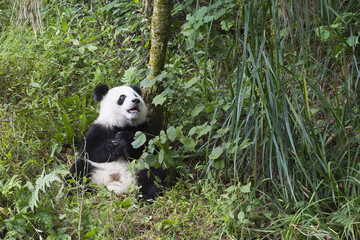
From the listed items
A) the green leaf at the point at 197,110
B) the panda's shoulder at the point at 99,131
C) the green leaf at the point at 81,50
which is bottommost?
the panda's shoulder at the point at 99,131

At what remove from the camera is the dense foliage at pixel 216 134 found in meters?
2.93

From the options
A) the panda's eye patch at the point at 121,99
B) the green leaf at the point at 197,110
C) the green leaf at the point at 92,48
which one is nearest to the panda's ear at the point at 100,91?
the panda's eye patch at the point at 121,99

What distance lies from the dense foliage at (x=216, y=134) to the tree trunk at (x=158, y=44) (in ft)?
0.41

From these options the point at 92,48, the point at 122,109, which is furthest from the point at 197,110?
the point at 92,48

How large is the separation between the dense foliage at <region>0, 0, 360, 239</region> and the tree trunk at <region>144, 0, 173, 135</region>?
125mm

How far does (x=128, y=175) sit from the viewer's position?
3.83 metres

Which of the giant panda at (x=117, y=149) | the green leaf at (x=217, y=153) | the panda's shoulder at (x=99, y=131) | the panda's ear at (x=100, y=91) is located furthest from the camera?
the panda's ear at (x=100, y=91)

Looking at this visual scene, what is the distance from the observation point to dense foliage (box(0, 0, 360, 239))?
9.62 ft

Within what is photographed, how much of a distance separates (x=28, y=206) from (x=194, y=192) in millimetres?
1368

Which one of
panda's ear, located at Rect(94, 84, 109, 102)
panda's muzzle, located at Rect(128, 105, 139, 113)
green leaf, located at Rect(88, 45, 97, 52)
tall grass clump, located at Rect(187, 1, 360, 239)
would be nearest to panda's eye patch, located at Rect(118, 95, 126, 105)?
panda's muzzle, located at Rect(128, 105, 139, 113)

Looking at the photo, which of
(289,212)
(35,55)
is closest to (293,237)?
(289,212)

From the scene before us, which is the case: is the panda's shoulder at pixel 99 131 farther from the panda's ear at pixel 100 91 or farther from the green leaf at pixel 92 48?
the green leaf at pixel 92 48

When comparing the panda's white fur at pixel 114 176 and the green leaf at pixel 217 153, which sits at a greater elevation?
the green leaf at pixel 217 153

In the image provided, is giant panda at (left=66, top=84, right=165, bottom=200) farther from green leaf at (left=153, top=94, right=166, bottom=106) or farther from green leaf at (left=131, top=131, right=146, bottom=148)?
green leaf at (left=131, top=131, right=146, bottom=148)
